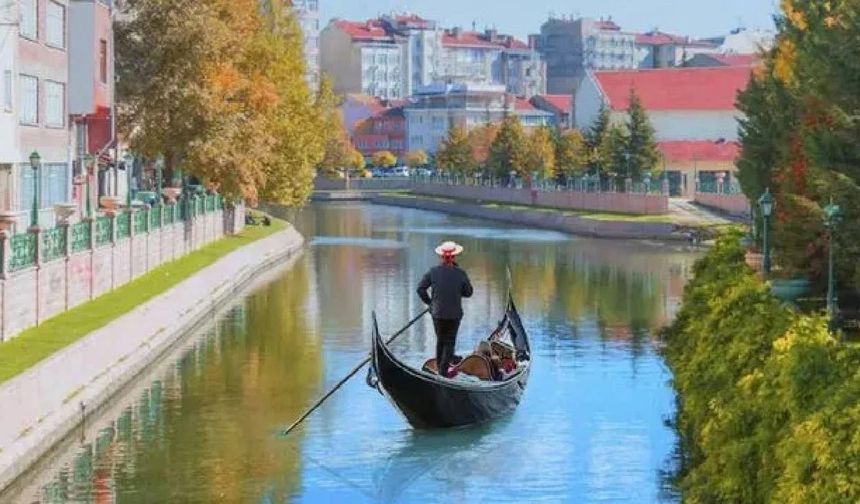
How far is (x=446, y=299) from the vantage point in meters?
29.0

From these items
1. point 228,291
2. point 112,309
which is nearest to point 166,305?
point 112,309

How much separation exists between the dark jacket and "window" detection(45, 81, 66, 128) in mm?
28869

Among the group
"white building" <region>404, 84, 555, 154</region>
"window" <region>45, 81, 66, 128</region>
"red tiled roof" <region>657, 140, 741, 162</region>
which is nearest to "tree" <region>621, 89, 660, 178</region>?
"red tiled roof" <region>657, 140, 741, 162</region>

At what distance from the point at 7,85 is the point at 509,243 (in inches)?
1615

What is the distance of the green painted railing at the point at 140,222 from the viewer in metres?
49.1

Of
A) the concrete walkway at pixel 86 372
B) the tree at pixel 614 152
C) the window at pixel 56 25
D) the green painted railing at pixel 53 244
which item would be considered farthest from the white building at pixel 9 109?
the tree at pixel 614 152

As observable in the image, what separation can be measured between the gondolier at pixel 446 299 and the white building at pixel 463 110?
149908mm

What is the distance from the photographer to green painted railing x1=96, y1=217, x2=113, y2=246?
42594 mm

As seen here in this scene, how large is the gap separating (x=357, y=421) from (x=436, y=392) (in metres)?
3.01

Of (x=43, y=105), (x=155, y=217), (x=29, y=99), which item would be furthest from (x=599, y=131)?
(x=29, y=99)

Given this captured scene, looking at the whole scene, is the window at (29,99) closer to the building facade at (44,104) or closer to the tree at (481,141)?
the building facade at (44,104)

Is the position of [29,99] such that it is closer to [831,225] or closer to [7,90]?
[7,90]

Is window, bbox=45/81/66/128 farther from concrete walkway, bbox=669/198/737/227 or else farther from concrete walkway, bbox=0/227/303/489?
concrete walkway, bbox=669/198/737/227

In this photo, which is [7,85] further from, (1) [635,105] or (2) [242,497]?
(1) [635,105]
